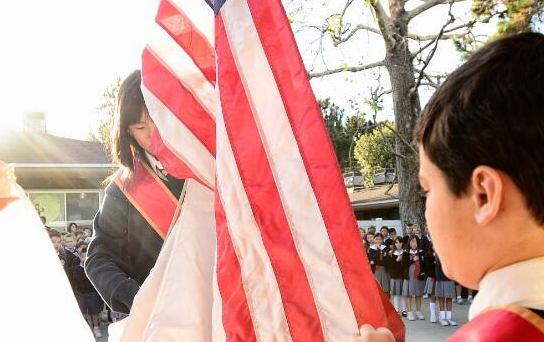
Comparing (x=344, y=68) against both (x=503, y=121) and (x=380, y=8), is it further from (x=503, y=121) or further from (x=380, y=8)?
(x=503, y=121)

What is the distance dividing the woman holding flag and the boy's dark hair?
148 centimetres

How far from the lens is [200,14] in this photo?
2021 mm

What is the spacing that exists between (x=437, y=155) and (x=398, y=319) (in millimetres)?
841

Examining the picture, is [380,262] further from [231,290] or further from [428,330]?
[231,290]

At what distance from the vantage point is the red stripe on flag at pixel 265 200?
5.44ft

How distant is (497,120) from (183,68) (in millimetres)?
1297

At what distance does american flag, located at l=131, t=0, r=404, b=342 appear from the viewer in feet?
5.36

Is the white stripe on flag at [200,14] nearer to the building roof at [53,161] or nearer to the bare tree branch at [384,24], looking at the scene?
the bare tree branch at [384,24]

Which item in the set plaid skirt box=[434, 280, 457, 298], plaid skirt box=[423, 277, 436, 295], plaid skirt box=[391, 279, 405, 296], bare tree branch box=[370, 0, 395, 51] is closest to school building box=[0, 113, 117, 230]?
bare tree branch box=[370, 0, 395, 51]

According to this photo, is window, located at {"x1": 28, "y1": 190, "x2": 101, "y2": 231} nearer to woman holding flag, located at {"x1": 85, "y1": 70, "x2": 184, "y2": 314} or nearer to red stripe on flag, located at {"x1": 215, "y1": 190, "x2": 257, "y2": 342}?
woman holding flag, located at {"x1": 85, "y1": 70, "x2": 184, "y2": 314}

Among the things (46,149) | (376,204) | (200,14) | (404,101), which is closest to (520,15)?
(404,101)

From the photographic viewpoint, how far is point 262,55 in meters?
1.78

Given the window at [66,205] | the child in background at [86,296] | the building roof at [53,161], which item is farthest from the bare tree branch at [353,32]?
the window at [66,205]

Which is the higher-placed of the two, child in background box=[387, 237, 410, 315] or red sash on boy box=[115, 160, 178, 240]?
red sash on boy box=[115, 160, 178, 240]
